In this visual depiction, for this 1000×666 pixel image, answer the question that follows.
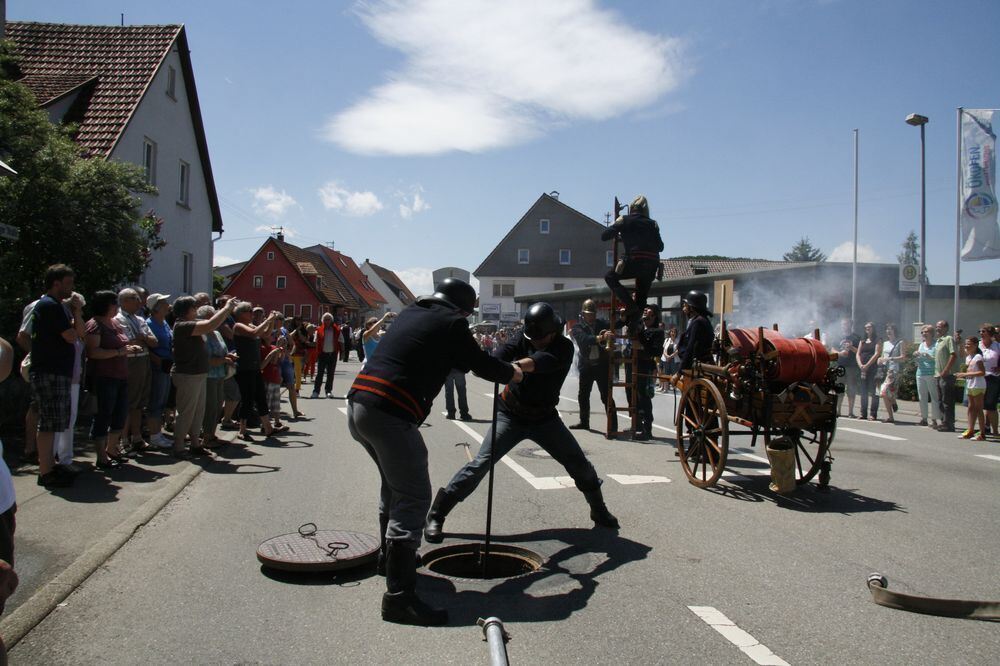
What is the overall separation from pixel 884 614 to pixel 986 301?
35131mm

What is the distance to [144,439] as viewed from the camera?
995cm

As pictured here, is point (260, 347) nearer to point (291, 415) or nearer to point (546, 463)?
point (291, 415)

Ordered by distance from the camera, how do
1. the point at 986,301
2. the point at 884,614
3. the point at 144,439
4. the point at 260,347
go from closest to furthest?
1. the point at 884,614
2. the point at 144,439
3. the point at 260,347
4. the point at 986,301

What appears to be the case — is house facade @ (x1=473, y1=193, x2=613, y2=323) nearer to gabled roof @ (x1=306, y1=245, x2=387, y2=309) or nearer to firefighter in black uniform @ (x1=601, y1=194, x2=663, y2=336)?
gabled roof @ (x1=306, y1=245, x2=387, y2=309)

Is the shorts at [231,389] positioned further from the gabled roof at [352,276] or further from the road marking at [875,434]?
the gabled roof at [352,276]

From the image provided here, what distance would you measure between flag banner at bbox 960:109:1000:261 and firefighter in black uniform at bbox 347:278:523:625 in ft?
57.2

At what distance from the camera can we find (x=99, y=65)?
2177cm

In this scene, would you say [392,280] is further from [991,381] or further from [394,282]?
[991,381]

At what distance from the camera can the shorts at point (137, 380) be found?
880 centimetres

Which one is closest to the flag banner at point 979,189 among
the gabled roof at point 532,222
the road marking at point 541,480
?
the road marking at point 541,480

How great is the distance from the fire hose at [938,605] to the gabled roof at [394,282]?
326 ft

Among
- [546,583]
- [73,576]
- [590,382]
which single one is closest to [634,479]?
[546,583]

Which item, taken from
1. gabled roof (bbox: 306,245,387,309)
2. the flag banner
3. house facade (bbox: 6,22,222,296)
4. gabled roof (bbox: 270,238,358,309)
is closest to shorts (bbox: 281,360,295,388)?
house facade (bbox: 6,22,222,296)

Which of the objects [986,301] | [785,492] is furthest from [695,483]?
[986,301]
